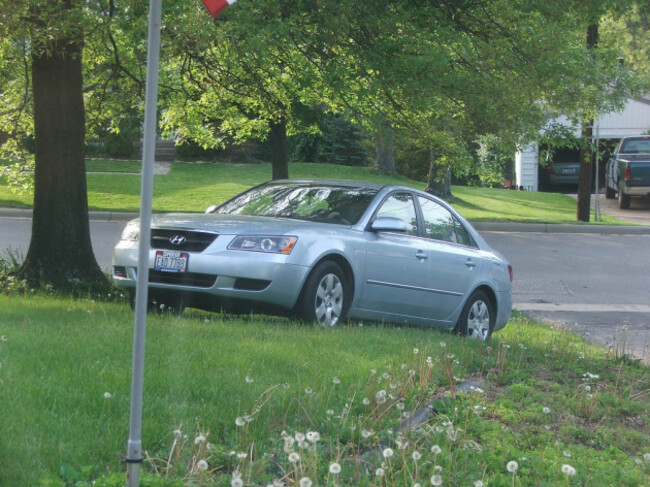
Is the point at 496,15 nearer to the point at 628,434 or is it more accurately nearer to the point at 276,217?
the point at 276,217

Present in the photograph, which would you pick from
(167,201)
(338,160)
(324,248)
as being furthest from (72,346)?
(338,160)

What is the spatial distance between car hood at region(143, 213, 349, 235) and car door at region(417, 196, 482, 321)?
118cm

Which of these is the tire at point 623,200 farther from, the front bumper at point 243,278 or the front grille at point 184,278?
the front grille at point 184,278

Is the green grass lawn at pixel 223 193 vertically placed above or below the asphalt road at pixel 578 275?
above

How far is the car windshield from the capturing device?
8.23m

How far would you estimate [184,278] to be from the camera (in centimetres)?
728

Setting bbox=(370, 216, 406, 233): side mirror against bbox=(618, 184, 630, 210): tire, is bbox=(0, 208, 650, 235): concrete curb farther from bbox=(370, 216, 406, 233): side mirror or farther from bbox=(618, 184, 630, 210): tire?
bbox=(370, 216, 406, 233): side mirror

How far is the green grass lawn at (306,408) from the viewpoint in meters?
3.83

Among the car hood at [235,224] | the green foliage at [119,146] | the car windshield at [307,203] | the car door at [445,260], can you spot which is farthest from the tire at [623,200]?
→ the car hood at [235,224]

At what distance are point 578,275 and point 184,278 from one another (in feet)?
29.5

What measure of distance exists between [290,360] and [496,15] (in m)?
5.48

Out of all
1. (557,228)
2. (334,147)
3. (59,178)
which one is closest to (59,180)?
(59,178)

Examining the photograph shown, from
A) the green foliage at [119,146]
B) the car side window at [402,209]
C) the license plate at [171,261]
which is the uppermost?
the green foliage at [119,146]

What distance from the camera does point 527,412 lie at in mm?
5027
